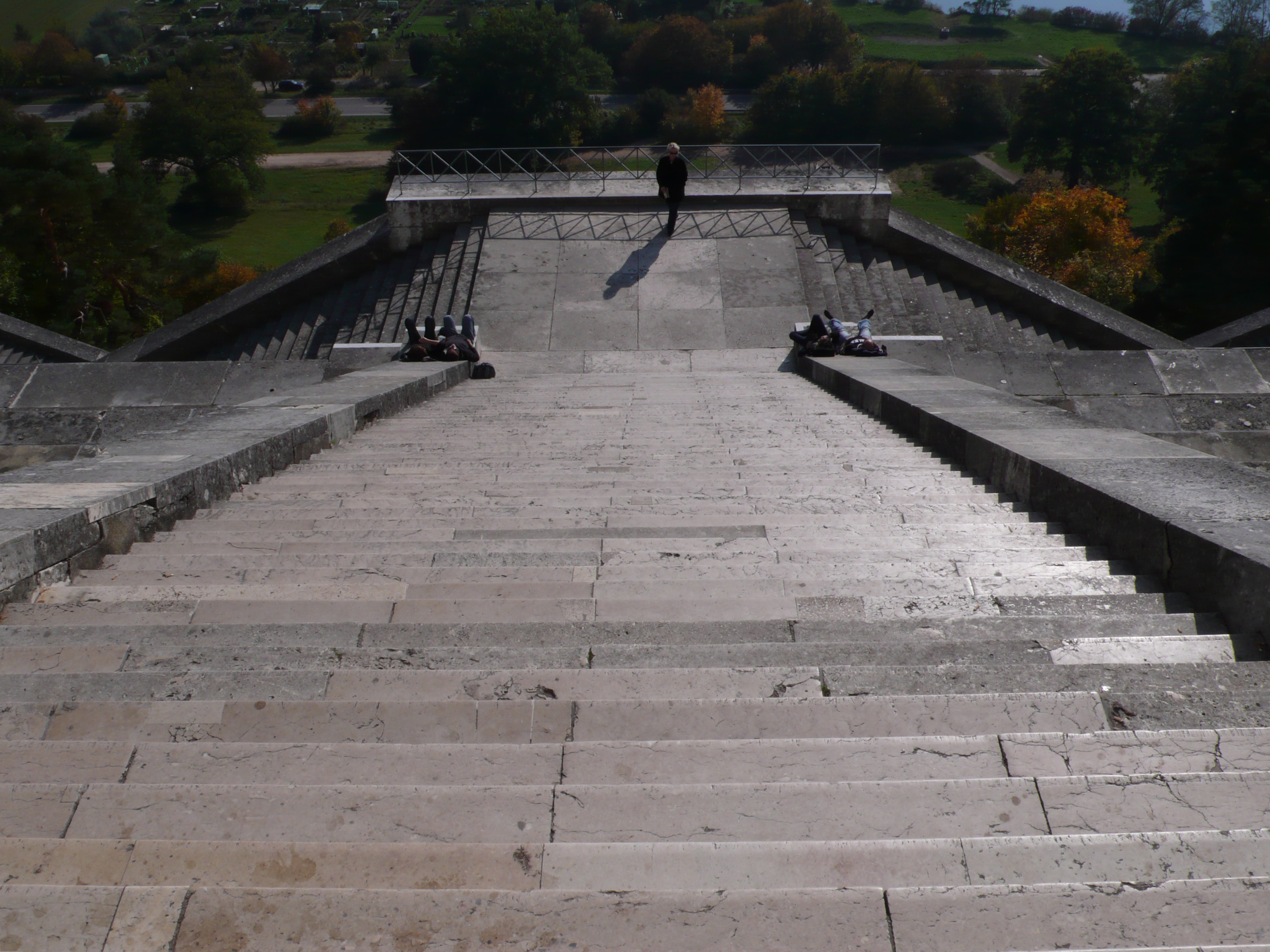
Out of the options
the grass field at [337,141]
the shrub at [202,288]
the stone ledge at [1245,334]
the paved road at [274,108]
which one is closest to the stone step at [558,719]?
the stone ledge at [1245,334]

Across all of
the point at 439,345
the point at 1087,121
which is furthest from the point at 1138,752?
Answer: the point at 1087,121

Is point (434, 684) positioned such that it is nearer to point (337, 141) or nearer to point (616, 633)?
point (616, 633)

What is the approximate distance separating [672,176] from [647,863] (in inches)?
475

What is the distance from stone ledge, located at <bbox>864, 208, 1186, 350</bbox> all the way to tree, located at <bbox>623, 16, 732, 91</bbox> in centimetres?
5610

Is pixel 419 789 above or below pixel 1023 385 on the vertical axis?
above

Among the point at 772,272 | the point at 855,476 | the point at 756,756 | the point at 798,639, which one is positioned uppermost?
the point at 756,756

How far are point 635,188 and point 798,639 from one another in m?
13.0

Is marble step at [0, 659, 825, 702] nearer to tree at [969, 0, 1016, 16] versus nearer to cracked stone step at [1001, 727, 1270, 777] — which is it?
cracked stone step at [1001, 727, 1270, 777]

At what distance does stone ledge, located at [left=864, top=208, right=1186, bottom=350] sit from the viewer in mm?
12273

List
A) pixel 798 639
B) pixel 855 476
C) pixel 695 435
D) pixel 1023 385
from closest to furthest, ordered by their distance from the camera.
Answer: pixel 798 639, pixel 855 476, pixel 695 435, pixel 1023 385

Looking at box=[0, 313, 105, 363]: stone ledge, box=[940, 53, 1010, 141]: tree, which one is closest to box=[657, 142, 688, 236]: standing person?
box=[0, 313, 105, 363]: stone ledge

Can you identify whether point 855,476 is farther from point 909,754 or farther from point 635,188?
point 635,188

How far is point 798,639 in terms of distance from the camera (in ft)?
Answer: 8.40

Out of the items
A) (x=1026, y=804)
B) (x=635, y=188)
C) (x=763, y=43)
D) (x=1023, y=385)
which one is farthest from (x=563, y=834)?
(x=763, y=43)
